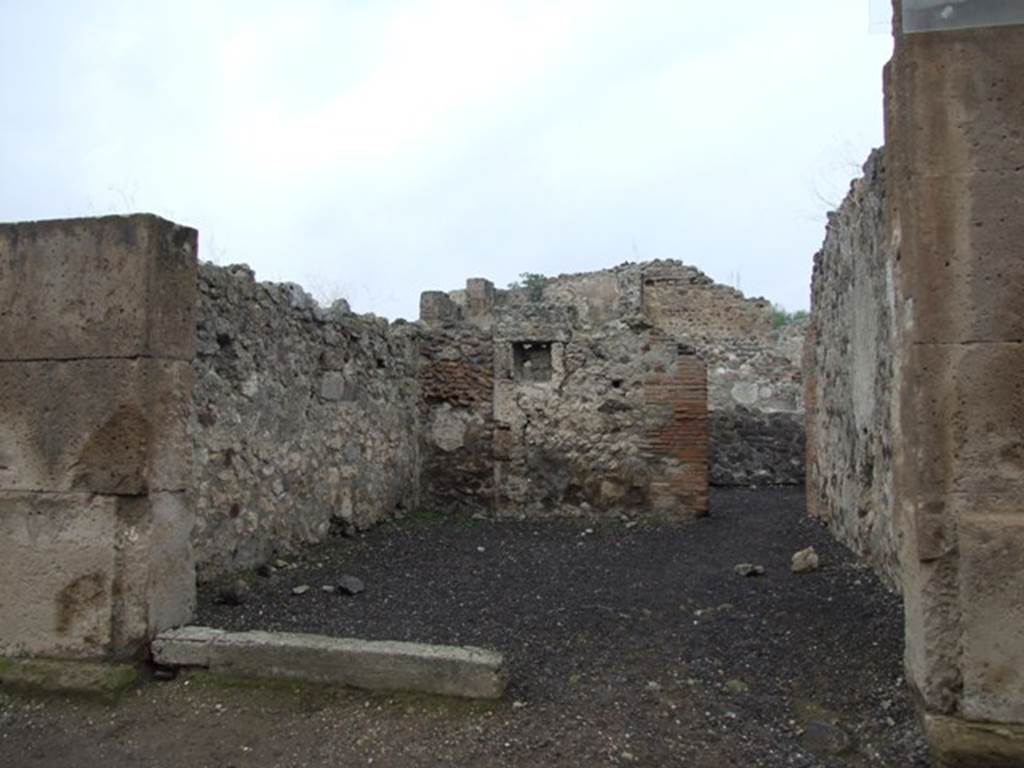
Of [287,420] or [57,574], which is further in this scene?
[287,420]

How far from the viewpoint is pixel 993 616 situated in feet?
9.29

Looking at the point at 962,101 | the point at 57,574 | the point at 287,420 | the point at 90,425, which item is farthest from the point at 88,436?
the point at 962,101

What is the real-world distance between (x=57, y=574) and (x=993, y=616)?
3.74 meters

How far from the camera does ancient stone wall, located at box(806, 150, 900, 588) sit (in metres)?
5.37

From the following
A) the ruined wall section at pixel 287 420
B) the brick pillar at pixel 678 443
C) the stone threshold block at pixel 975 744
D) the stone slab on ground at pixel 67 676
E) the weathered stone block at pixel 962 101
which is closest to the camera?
the stone threshold block at pixel 975 744

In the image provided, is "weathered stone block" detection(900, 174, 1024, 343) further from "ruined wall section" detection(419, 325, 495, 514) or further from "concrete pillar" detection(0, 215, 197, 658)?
"ruined wall section" detection(419, 325, 495, 514)

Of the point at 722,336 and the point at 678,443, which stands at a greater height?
the point at 722,336

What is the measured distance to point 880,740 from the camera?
10.3ft

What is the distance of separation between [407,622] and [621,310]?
15.6m

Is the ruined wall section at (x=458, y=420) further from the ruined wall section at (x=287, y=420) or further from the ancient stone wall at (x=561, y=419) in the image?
the ruined wall section at (x=287, y=420)

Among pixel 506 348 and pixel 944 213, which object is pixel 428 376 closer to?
pixel 506 348

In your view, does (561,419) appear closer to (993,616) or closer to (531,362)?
(531,362)

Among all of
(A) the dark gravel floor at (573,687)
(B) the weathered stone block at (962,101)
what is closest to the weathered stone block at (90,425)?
(A) the dark gravel floor at (573,687)

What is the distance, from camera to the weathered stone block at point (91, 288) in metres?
3.91
